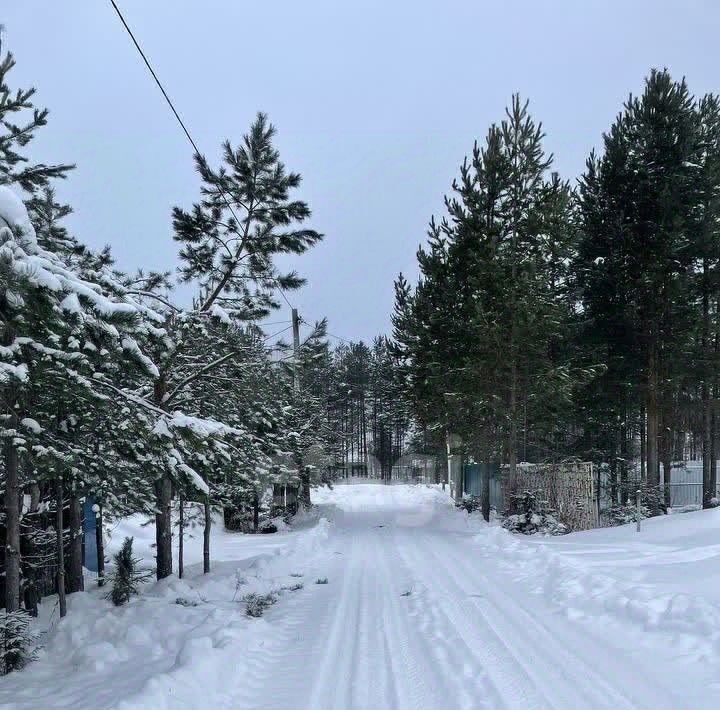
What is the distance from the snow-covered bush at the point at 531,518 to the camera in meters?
15.9

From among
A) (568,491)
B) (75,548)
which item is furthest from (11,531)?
(568,491)

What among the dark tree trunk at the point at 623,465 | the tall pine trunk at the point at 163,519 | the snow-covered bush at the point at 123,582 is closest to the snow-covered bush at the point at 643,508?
the dark tree trunk at the point at 623,465

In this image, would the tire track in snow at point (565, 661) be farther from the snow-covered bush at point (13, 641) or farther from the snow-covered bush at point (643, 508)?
the snow-covered bush at point (643, 508)

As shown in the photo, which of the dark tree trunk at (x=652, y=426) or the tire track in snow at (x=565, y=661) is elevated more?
the dark tree trunk at (x=652, y=426)

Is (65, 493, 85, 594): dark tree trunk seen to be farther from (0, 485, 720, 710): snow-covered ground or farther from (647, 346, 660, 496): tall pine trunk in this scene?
(647, 346, 660, 496): tall pine trunk

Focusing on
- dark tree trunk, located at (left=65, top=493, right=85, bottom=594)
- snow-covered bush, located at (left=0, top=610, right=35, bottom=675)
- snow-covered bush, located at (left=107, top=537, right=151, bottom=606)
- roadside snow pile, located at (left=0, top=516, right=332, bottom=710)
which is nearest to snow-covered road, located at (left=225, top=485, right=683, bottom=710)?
roadside snow pile, located at (left=0, top=516, right=332, bottom=710)

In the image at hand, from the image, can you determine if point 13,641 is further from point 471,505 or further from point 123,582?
point 471,505

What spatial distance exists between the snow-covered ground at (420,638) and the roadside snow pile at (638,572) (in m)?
0.03

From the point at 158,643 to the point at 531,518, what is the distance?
465 inches

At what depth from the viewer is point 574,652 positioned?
5508 mm

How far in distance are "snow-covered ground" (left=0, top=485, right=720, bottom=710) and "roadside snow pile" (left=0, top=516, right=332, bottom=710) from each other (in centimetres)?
3

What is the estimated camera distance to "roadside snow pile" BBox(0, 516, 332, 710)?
4859mm

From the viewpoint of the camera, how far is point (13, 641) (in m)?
6.81

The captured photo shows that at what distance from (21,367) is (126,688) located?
9.60ft
